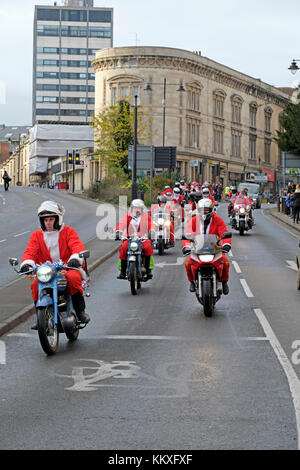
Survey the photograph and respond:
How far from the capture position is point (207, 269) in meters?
12.3

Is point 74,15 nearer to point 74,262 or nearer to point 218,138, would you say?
point 218,138

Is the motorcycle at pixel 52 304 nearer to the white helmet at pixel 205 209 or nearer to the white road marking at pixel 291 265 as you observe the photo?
the white helmet at pixel 205 209

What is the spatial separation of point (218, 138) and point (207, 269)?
82817mm

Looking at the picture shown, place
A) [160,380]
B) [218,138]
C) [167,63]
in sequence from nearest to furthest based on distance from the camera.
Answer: [160,380] → [167,63] → [218,138]

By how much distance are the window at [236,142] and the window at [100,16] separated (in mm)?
67125

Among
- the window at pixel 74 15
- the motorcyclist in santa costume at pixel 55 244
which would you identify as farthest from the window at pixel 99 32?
the motorcyclist in santa costume at pixel 55 244

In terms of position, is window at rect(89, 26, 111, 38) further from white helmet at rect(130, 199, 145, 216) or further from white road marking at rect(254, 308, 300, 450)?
white road marking at rect(254, 308, 300, 450)

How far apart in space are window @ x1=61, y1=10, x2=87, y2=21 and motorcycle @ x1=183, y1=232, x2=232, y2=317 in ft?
489

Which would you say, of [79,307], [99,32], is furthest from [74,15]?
[79,307]

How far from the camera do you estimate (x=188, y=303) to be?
13953 millimetres

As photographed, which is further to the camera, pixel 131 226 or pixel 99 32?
pixel 99 32

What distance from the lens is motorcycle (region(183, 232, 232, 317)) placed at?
12203 mm

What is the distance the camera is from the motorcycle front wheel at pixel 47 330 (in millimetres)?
8789

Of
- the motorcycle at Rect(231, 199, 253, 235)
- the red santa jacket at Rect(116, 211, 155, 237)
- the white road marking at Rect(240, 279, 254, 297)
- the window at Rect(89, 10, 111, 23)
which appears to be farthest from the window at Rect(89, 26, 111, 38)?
the red santa jacket at Rect(116, 211, 155, 237)
